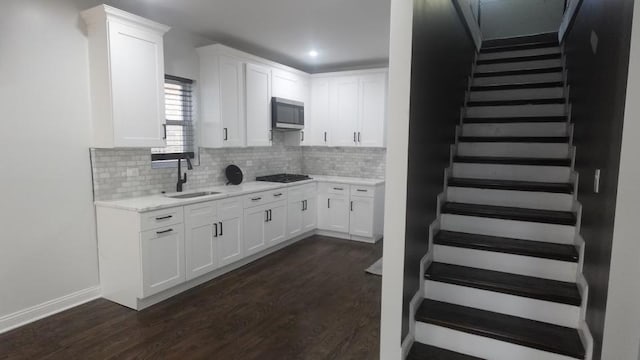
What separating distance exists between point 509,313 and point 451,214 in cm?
82

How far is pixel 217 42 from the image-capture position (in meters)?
4.46

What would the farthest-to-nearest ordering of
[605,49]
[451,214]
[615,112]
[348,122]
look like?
[348,122]
[451,214]
[605,49]
[615,112]

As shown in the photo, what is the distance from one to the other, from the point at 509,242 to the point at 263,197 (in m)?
2.74

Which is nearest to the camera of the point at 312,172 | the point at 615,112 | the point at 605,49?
the point at 615,112

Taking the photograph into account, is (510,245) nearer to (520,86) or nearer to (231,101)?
(520,86)

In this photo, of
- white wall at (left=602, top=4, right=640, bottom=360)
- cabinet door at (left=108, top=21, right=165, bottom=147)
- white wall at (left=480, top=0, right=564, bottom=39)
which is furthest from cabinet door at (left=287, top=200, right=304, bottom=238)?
white wall at (left=480, top=0, right=564, bottom=39)

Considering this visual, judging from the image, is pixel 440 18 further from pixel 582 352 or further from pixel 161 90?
pixel 161 90

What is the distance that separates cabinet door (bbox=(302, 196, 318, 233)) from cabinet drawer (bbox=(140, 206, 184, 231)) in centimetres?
219

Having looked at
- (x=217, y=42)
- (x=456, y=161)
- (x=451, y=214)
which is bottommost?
(x=451, y=214)

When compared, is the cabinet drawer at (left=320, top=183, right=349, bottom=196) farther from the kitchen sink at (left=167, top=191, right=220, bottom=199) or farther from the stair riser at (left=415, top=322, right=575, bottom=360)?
the stair riser at (left=415, top=322, right=575, bottom=360)

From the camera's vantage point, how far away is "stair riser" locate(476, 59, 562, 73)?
406 cm

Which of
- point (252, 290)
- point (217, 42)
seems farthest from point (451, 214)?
point (217, 42)

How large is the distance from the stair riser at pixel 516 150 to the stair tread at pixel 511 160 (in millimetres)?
132

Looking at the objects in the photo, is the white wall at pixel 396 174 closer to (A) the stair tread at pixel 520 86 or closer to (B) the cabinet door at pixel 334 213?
(A) the stair tread at pixel 520 86
